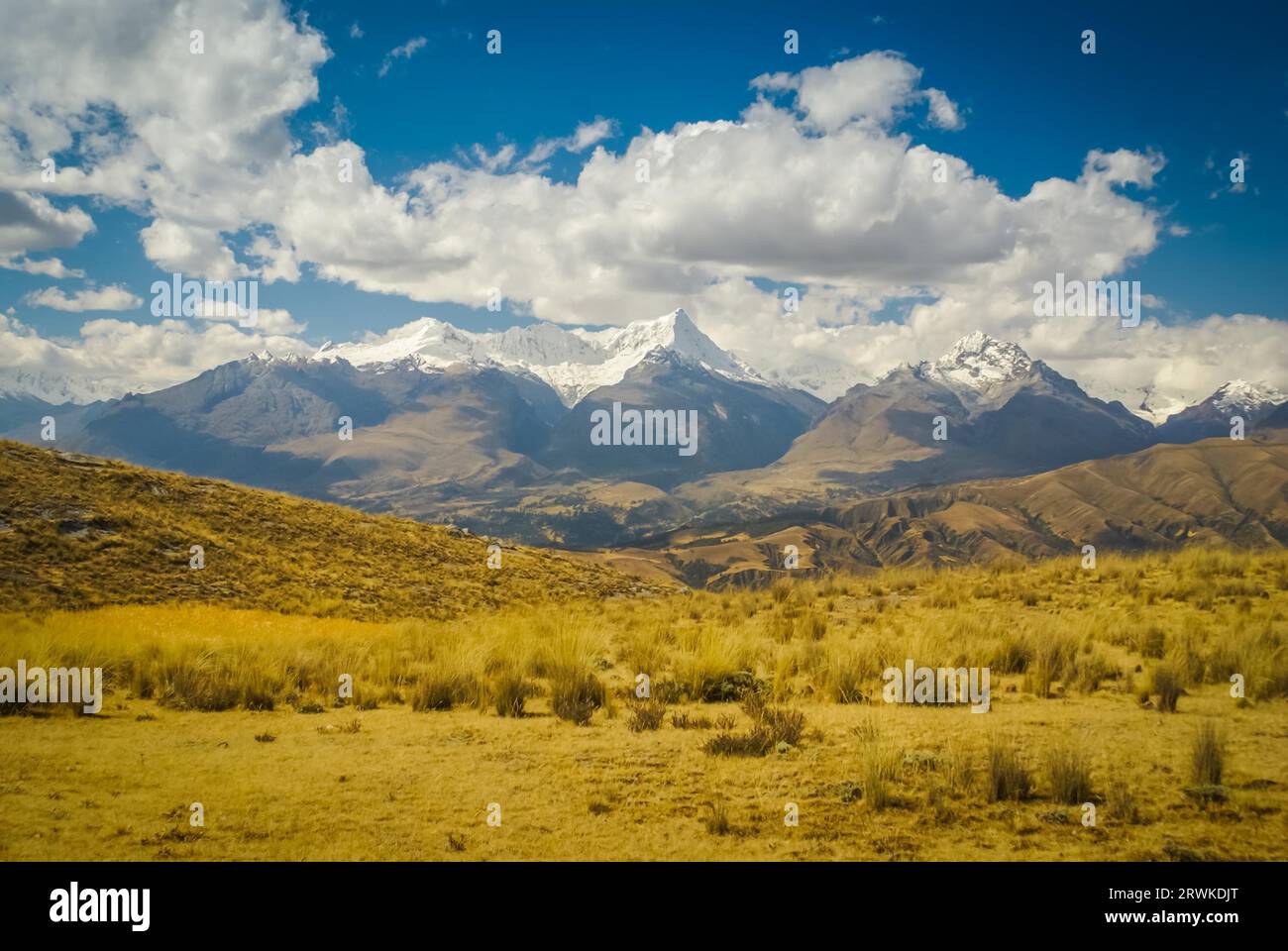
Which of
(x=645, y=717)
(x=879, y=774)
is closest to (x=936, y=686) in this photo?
(x=879, y=774)

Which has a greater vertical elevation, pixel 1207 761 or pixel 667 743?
pixel 1207 761

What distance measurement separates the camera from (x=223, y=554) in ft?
85.1

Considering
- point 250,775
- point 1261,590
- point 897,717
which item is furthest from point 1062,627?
point 250,775

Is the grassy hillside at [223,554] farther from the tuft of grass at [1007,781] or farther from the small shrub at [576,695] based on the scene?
the tuft of grass at [1007,781]

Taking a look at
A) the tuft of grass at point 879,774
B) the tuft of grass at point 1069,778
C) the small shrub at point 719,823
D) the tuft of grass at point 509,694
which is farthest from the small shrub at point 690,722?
the tuft of grass at point 1069,778

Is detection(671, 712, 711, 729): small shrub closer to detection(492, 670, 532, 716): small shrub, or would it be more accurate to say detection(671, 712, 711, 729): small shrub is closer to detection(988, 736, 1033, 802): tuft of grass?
detection(492, 670, 532, 716): small shrub

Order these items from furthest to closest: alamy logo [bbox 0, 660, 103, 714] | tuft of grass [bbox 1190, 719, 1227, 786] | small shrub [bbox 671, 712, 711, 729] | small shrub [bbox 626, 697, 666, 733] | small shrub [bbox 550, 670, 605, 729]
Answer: alamy logo [bbox 0, 660, 103, 714] → small shrub [bbox 550, 670, 605, 729] → small shrub [bbox 671, 712, 711, 729] → small shrub [bbox 626, 697, 666, 733] → tuft of grass [bbox 1190, 719, 1227, 786]

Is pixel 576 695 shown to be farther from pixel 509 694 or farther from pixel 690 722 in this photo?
pixel 690 722

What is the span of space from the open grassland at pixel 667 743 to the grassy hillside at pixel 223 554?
198 inches
